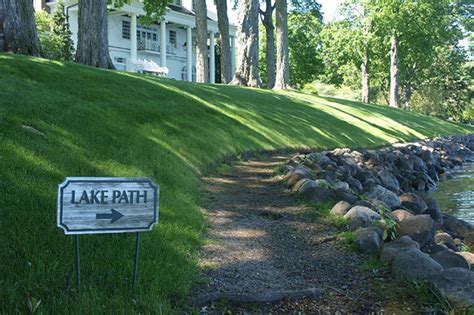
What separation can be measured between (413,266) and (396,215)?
9.52 feet

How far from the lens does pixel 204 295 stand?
4.05 metres

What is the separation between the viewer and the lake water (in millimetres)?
11461

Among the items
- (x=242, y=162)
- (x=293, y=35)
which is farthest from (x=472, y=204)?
(x=293, y=35)

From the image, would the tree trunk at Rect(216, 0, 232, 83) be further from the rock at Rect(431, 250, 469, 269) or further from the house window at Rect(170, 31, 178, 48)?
the rock at Rect(431, 250, 469, 269)

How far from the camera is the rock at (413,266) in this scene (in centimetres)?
446

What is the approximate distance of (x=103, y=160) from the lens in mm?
6480

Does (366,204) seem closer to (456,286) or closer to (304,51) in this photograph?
(456,286)

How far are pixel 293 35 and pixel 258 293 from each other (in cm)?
5313

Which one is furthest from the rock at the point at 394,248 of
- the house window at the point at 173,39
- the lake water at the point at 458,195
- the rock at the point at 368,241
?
the house window at the point at 173,39

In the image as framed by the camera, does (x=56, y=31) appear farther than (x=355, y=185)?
Yes

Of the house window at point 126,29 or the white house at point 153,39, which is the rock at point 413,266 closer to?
the white house at point 153,39

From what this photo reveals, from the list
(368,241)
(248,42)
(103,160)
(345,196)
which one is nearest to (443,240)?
(345,196)

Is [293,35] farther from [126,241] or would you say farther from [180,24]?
[126,241]

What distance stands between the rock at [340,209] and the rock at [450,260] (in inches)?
69.2
